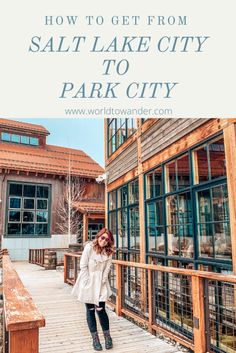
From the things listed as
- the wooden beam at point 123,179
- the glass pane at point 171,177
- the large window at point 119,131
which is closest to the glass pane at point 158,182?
the glass pane at point 171,177

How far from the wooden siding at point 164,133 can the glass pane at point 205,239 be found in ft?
4.84

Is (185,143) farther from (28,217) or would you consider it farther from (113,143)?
(28,217)

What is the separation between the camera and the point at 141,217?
6656 millimetres

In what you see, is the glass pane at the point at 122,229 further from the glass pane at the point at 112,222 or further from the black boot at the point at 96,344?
the black boot at the point at 96,344

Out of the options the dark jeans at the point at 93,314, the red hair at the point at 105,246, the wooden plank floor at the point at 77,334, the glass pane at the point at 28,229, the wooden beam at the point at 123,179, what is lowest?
the wooden plank floor at the point at 77,334

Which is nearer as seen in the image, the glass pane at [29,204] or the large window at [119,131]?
the large window at [119,131]

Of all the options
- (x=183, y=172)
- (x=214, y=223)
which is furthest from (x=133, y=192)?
(x=214, y=223)

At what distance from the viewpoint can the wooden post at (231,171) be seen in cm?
365

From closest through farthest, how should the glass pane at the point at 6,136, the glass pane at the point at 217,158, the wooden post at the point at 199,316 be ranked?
the wooden post at the point at 199,316 → the glass pane at the point at 217,158 → the glass pane at the point at 6,136

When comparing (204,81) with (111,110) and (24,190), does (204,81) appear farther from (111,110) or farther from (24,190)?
(24,190)

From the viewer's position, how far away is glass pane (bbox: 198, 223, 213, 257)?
429 cm

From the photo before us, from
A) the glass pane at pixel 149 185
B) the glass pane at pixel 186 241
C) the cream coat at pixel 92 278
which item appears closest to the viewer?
the cream coat at pixel 92 278

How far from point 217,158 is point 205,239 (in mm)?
1158

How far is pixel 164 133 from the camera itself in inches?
228
